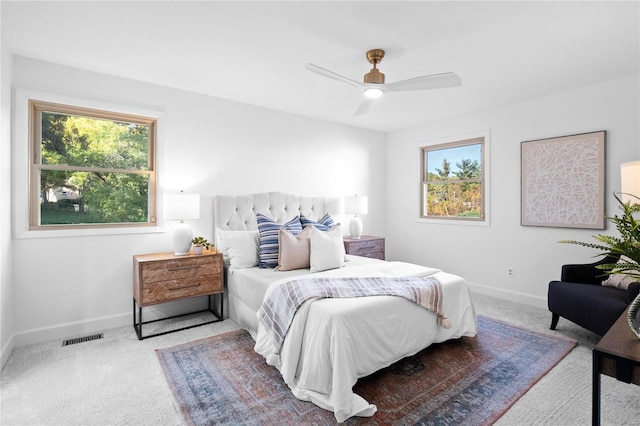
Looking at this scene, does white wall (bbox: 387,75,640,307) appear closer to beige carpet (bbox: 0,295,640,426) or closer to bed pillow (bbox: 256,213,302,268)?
beige carpet (bbox: 0,295,640,426)

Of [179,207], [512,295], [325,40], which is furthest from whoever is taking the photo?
[512,295]

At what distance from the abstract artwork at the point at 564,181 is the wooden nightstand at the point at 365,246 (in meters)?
1.84

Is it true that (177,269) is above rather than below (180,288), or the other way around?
above

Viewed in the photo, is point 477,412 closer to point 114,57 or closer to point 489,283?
point 489,283

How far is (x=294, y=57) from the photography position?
279 cm

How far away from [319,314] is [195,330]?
1718 mm

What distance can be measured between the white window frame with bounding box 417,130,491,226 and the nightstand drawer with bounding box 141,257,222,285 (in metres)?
3.32

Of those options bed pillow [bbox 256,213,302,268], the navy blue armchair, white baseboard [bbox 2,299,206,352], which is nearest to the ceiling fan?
bed pillow [bbox 256,213,302,268]

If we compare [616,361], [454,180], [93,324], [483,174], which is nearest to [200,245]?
[93,324]

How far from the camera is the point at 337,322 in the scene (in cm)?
192

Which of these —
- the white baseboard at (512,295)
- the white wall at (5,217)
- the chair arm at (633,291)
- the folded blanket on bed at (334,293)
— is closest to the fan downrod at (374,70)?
the folded blanket on bed at (334,293)

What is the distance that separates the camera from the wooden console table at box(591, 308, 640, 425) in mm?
1079

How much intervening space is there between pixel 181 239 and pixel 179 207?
32cm

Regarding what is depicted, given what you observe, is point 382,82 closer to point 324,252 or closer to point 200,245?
point 324,252
